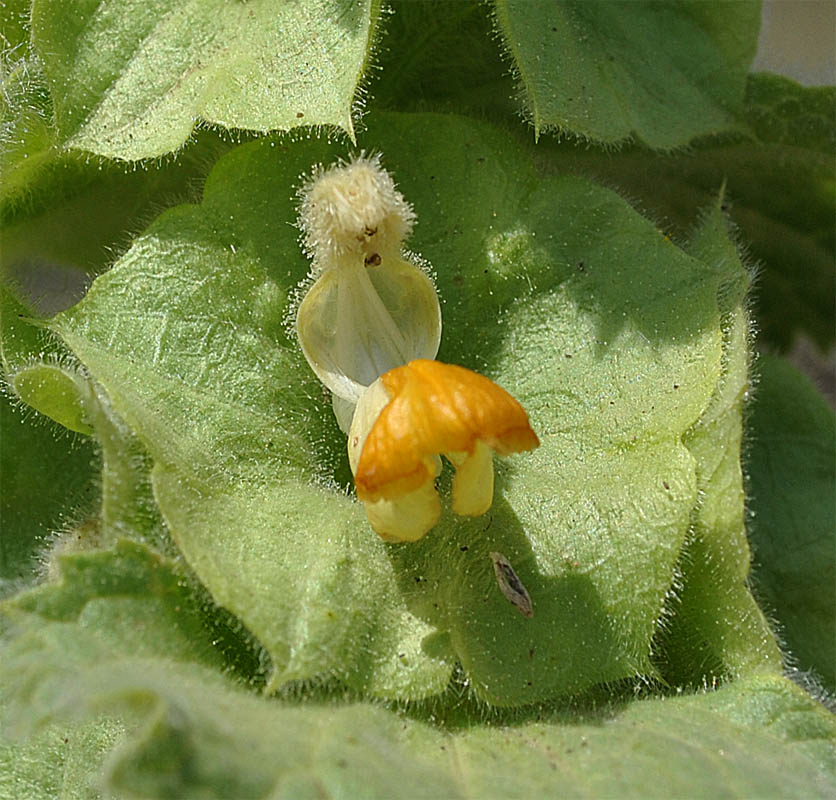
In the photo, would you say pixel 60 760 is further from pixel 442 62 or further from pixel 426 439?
pixel 442 62

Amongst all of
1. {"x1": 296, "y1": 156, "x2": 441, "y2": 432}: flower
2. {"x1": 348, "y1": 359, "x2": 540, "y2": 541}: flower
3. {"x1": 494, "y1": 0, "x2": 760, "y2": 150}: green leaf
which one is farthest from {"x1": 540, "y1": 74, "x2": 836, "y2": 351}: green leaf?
{"x1": 348, "y1": 359, "x2": 540, "y2": 541}: flower

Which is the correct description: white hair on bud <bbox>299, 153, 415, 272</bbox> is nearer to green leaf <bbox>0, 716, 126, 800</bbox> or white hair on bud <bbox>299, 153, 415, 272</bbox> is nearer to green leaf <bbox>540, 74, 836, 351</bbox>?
green leaf <bbox>540, 74, 836, 351</bbox>

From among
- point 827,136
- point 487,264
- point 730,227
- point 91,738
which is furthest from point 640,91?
point 91,738

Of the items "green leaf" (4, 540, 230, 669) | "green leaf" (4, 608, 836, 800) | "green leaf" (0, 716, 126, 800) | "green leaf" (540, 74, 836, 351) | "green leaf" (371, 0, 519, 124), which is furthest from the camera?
"green leaf" (540, 74, 836, 351)

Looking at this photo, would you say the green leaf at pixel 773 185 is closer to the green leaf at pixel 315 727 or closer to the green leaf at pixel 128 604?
the green leaf at pixel 315 727

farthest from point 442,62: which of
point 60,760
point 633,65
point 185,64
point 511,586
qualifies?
point 60,760

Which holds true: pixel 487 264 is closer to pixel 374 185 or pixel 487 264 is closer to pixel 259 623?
pixel 374 185
